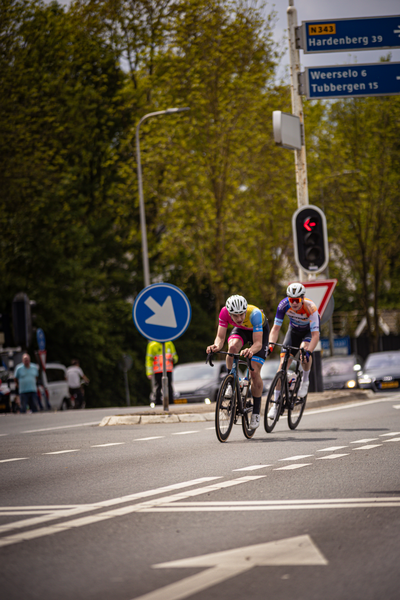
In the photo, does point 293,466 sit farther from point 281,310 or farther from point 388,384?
point 388,384

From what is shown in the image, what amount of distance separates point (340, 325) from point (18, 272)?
35243 mm

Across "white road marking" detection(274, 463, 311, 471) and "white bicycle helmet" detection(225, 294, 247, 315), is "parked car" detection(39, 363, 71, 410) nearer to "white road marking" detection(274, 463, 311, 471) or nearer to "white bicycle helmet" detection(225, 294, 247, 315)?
"white bicycle helmet" detection(225, 294, 247, 315)

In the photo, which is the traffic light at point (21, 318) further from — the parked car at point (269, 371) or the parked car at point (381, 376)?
the parked car at point (381, 376)

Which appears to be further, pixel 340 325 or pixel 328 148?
pixel 340 325

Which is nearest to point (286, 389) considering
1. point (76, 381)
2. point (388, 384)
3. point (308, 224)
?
point (308, 224)

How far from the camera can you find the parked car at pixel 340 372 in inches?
1113

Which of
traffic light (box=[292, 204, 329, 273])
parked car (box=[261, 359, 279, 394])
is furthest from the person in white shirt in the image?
traffic light (box=[292, 204, 329, 273])

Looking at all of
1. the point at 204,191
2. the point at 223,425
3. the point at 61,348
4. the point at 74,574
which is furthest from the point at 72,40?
the point at 74,574

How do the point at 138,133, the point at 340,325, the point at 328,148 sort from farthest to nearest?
1. the point at 340,325
2. the point at 328,148
3. the point at 138,133

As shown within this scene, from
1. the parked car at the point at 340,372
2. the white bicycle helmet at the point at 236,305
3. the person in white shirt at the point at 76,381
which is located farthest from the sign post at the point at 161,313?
the person in white shirt at the point at 76,381

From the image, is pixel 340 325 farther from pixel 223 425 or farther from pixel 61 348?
pixel 223 425

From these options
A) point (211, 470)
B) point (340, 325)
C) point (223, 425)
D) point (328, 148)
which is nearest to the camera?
point (211, 470)

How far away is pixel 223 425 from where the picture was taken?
11.1m

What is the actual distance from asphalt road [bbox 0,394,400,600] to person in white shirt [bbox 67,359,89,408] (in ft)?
61.5
